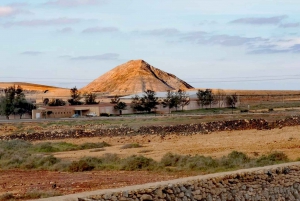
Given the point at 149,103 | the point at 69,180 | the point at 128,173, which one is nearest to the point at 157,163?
the point at 128,173

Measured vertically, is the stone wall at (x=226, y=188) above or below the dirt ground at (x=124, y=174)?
above

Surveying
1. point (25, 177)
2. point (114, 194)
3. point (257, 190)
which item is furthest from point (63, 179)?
point (114, 194)

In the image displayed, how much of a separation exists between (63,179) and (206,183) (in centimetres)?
1344

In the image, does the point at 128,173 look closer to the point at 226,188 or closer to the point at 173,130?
the point at 226,188

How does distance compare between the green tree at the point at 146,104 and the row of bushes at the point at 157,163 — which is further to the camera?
the green tree at the point at 146,104

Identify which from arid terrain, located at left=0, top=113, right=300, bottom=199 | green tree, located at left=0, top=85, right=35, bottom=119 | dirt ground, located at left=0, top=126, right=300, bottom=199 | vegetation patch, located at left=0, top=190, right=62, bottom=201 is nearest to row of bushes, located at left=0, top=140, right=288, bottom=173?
arid terrain, located at left=0, top=113, right=300, bottom=199

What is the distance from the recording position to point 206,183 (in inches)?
511

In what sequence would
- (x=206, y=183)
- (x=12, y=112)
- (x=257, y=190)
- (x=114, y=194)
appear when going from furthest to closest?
1. (x=12, y=112)
2. (x=257, y=190)
3. (x=206, y=183)
4. (x=114, y=194)

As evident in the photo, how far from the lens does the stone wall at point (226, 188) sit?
11516mm

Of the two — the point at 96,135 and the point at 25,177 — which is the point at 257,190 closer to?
the point at 25,177

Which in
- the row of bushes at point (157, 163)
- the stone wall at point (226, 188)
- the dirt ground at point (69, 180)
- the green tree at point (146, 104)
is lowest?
the dirt ground at point (69, 180)

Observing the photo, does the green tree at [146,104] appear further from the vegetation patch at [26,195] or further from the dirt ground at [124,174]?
the vegetation patch at [26,195]

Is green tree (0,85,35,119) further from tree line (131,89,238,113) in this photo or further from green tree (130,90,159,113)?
tree line (131,89,238,113)

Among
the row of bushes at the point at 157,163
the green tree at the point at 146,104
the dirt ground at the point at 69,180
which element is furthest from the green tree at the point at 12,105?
the dirt ground at the point at 69,180
